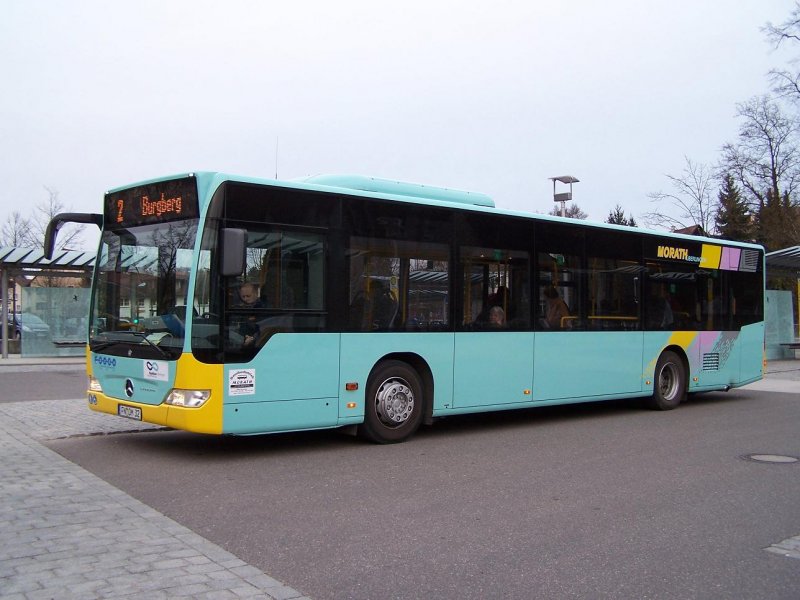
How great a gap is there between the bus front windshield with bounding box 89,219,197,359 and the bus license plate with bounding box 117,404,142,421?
0.59 meters

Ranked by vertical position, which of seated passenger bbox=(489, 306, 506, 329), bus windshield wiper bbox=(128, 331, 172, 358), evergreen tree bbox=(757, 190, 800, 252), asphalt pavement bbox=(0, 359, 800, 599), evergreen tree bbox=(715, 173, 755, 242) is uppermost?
evergreen tree bbox=(715, 173, 755, 242)

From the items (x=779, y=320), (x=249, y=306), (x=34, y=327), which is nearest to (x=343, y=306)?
(x=249, y=306)

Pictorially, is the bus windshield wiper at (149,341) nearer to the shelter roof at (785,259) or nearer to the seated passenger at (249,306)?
the seated passenger at (249,306)

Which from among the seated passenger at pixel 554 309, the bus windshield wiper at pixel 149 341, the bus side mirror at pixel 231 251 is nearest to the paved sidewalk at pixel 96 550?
the bus windshield wiper at pixel 149 341

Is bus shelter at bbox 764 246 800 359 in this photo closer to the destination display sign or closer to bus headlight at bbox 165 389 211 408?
the destination display sign

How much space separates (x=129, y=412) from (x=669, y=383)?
365 inches

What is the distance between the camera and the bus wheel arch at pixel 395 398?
30.0ft

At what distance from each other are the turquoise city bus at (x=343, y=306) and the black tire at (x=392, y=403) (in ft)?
0.08

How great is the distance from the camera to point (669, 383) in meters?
13.5

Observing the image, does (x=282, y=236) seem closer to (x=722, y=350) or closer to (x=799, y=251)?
(x=722, y=350)

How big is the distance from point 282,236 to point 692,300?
8.50m

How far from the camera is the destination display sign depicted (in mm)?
8031

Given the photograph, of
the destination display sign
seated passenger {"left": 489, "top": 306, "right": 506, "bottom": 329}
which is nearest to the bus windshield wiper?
the destination display sign

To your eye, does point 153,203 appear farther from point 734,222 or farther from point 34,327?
point 734,222
